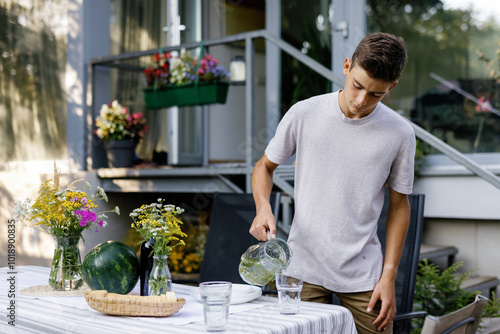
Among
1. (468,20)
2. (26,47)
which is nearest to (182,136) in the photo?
(26,47)

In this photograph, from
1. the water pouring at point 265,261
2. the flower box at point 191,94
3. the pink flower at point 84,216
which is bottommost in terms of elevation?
the water pouring at point 265,261

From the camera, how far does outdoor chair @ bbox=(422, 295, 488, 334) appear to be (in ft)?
4.53

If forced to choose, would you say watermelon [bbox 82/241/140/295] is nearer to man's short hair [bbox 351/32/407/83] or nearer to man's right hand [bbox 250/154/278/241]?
man's right hand [bbox 250/154/278/241]

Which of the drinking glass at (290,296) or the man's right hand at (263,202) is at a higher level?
the man's right hand at (263,202)

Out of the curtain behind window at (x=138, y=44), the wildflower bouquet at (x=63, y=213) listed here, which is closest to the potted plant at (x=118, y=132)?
the curtain behind window at (x=138, y=44)

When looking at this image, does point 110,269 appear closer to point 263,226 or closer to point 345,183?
point 263,226

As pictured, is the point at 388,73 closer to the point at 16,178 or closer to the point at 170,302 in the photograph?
the point at 170,302

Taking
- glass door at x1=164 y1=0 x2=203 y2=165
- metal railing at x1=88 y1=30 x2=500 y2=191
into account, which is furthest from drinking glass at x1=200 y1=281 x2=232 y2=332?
glass door at x1=164 y1=0 x2=203 y2=165

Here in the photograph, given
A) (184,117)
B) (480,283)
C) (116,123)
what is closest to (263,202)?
(480,283)

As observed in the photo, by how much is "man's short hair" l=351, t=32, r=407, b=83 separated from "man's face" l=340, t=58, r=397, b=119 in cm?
2

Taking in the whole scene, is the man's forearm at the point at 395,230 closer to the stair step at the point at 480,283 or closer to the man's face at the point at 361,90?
the man's face at the point at 361,90

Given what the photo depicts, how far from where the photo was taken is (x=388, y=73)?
6.11 feet

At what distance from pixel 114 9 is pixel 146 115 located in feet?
3.51

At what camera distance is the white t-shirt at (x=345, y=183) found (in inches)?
80.1
